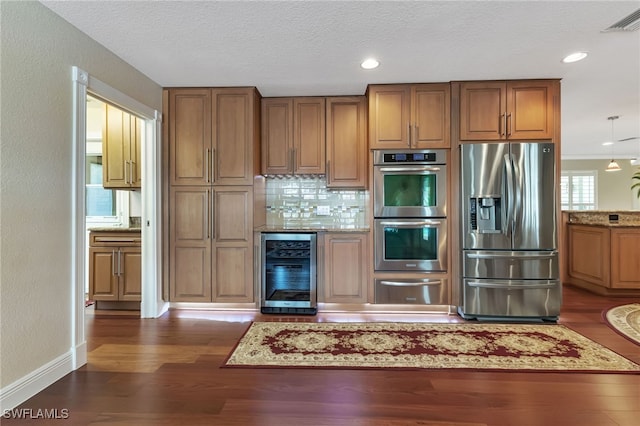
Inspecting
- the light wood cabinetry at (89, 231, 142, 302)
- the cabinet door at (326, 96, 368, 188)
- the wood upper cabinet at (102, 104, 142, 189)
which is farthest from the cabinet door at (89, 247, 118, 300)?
the cabinet door at (326, 96, 368, 188)

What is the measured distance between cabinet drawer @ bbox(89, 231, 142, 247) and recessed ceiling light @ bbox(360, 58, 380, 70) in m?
2.84

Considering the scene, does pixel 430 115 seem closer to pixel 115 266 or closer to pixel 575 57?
pixel 575 57

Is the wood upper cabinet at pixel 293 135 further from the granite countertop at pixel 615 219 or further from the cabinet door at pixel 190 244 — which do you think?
the granite countertop at pixel 615 219

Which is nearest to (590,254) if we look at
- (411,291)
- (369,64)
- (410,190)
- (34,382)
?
(411,291)

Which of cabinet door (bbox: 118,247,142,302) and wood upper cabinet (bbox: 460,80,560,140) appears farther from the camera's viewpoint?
cabinet door (bbox: 118,247,142,302)

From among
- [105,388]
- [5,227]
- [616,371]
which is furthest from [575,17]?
[105,388]

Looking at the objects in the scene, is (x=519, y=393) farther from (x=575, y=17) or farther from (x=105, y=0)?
(x=105, y=0)

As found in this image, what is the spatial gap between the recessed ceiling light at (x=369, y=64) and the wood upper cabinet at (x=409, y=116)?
433mm

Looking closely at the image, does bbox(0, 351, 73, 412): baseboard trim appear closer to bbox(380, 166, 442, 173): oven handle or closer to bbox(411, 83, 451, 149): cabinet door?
bbox(380, 166, 442, 173): oven handle

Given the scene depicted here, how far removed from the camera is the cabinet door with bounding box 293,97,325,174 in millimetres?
3621

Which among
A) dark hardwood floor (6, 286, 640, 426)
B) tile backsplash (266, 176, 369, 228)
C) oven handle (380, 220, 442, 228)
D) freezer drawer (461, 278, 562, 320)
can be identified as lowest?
dark hardwood floor (6, 286, 640, 426)

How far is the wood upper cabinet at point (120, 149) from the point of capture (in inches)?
139

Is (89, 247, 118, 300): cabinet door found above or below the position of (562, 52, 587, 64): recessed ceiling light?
below

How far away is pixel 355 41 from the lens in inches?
95.2
